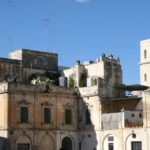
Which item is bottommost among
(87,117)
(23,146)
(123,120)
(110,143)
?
(23,146)

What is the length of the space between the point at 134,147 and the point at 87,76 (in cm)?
1643

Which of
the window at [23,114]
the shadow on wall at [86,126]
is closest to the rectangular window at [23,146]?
the window at [23,114]

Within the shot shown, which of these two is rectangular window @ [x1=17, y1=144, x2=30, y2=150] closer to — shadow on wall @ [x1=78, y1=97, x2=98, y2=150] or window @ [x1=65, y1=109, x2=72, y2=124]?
window @ [x1=65, y1=109, x2=72, y2=124]

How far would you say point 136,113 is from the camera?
4994cm

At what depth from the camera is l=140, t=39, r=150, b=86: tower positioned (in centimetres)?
7325

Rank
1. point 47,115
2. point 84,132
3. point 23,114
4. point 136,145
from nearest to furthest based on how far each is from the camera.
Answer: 1. point 136,145
2. point 23,114
3. point 47,115
4. point 84,132

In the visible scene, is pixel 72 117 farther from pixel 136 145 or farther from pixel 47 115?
pixel 136 145

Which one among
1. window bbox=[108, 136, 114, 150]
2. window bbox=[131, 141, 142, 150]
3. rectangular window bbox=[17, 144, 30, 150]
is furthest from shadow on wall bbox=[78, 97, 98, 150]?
rectangular window bbox=[17, 144, 30, 150]

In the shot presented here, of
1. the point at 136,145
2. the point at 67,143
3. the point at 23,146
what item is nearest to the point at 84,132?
the point at 67,143

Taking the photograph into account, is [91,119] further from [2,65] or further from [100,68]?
[2,65]

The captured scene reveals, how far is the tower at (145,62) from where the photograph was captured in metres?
73.2

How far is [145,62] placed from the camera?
74125 millimetres

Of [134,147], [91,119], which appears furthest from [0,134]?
[134,147]

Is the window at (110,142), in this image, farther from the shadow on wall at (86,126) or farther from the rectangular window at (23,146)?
the rectangular window at (23,146)
